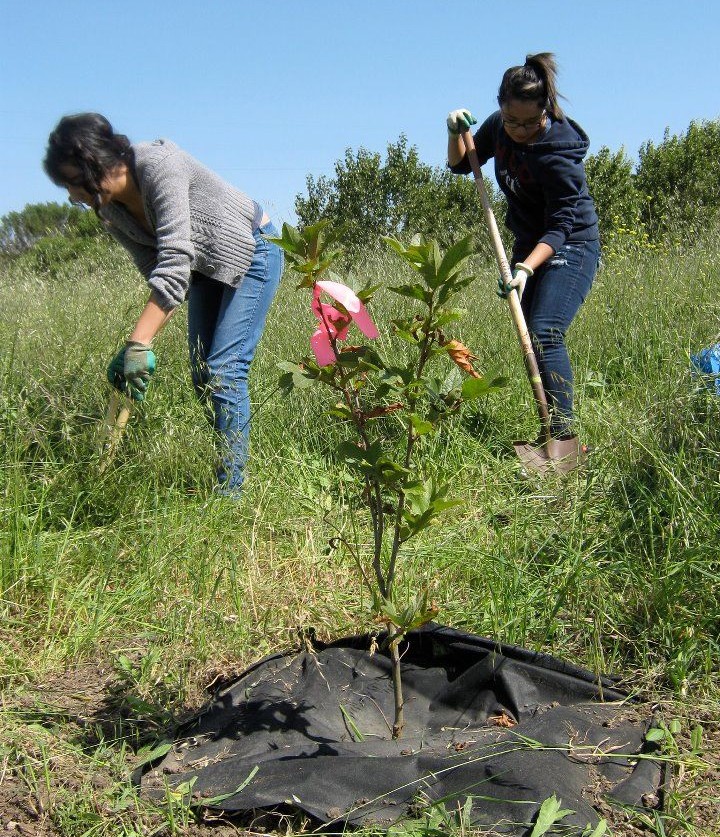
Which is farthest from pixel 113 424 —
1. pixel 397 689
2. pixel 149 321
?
pixel 397 689

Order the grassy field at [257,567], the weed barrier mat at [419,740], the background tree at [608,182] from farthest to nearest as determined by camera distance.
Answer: the background tree at [608,182]
the grassy field at [257,567]
the weed barrier mat at [419,740]

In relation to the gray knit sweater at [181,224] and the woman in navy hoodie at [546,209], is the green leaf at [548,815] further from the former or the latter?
the gray knit sweater at [181,224]

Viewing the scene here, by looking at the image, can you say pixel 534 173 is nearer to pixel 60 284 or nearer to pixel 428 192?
pixel 60 284

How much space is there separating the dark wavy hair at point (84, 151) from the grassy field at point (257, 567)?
802 mm

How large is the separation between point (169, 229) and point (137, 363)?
494 millimetres

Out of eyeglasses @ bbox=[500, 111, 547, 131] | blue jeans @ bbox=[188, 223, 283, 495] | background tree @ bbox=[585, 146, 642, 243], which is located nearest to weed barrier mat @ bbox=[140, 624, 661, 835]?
blue jeans @ bbox=[188, 223, 283, 495]

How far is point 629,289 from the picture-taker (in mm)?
4664

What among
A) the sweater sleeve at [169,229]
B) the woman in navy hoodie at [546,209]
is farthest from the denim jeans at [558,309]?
the sweater sleeve at [169,229]

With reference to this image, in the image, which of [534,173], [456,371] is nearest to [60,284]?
[534,173]

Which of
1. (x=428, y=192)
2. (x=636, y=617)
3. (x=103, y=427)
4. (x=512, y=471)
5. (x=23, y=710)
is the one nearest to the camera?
(x=23, y=710)

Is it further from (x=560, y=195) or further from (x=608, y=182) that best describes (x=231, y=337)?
(x=608, y=182)

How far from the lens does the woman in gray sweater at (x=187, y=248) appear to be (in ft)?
8.75

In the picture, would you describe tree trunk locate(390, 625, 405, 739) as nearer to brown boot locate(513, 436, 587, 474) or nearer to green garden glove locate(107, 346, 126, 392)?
brown boot locate(513, 436, 587, 474)

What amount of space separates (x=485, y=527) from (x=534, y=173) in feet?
5.09
